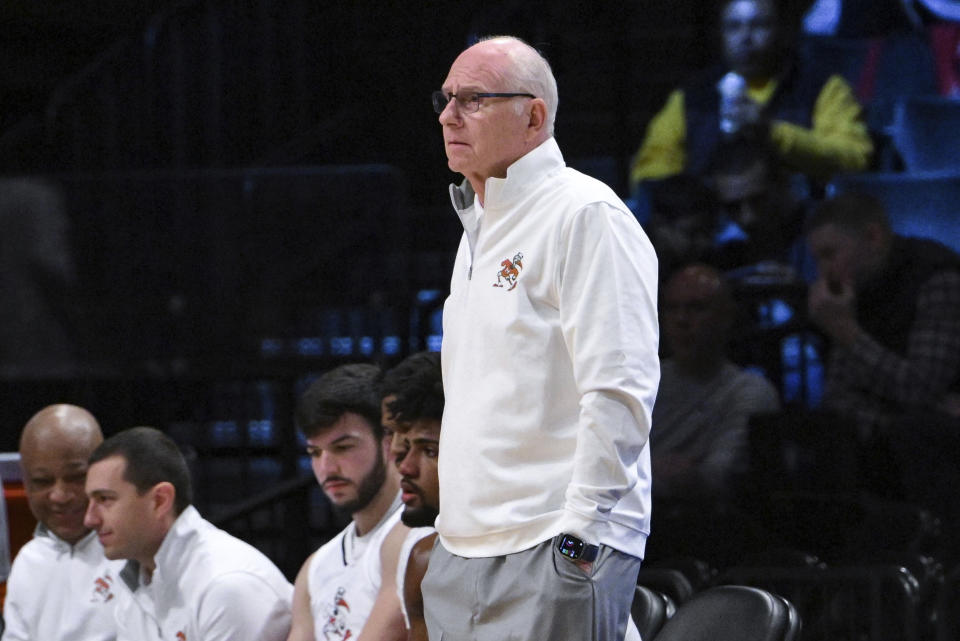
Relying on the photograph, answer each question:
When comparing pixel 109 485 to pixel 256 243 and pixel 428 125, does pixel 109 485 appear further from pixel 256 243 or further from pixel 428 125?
pixel 428 125

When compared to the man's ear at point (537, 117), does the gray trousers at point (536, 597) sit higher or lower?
lower

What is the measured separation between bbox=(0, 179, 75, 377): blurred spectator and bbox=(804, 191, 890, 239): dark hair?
326 cm

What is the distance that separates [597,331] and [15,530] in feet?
9.64

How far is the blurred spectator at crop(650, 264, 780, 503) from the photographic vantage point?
4906mm

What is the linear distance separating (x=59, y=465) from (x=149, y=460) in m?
0.50

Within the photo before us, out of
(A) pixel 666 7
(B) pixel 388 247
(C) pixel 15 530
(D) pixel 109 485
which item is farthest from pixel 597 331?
(A) pixel 666 7

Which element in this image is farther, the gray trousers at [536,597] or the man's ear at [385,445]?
the man's ear at [385,445]

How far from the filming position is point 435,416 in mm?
3002

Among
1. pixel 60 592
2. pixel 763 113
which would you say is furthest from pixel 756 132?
pixel 60 592

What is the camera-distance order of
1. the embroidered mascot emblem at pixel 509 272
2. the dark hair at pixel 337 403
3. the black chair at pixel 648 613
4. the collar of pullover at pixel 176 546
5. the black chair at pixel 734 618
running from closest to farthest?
1. the embroidered mascot emblem at pixel 509 272
2. the black chair at pixel 734 618
3. the black chair at pixel 648 613
4. the dark hair at pixel 337 403
5. the collar of pullover at pixel 176 546

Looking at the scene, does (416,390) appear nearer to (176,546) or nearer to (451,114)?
(451,114)

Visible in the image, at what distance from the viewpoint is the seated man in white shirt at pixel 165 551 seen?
11.9ft

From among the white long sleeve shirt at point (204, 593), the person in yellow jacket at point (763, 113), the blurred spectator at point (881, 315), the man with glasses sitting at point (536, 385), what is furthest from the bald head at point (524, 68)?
the person in yellow jacket at point (763, 113)

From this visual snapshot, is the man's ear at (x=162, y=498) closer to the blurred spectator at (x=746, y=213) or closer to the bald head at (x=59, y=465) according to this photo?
the bald head at (x=59, y=465)
